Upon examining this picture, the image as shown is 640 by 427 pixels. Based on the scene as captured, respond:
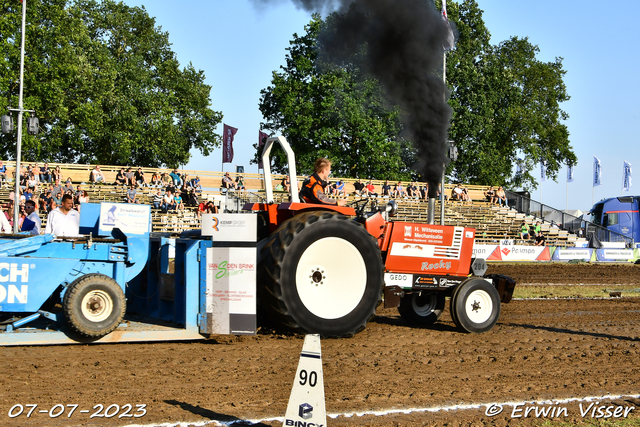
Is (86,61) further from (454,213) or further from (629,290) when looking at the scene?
(629,290)

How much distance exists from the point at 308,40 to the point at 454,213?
13019 millimetres

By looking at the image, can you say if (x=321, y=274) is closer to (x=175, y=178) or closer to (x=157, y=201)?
(x=157, y=201)

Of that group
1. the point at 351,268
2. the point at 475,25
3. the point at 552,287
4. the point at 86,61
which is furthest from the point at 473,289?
the point at 475,25

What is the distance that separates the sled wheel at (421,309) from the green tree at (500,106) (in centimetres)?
3013

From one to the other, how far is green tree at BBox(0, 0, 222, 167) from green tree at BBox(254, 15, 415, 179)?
8614mm

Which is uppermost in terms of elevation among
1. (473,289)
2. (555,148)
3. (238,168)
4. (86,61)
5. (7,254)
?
(86,61)

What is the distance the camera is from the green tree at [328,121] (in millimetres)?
32688

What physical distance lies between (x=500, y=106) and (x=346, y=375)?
40659 mm

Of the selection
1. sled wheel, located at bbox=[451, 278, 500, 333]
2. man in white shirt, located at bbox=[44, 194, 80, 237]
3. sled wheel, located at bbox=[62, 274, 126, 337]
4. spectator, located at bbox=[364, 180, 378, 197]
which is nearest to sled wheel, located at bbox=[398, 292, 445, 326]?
sled wheel, located at bbox=[451, 278, 500, 333]

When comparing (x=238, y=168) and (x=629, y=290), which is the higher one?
(x=238, y=168)

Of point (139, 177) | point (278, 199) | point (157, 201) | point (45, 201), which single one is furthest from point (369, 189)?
point (45, 201)

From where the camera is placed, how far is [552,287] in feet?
48.7

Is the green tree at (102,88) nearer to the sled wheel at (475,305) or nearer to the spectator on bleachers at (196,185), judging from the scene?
the spectator on bleachers at (196,185)

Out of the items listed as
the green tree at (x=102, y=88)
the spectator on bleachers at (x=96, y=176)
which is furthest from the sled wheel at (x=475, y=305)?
the green tree at (x=102, y=88)
